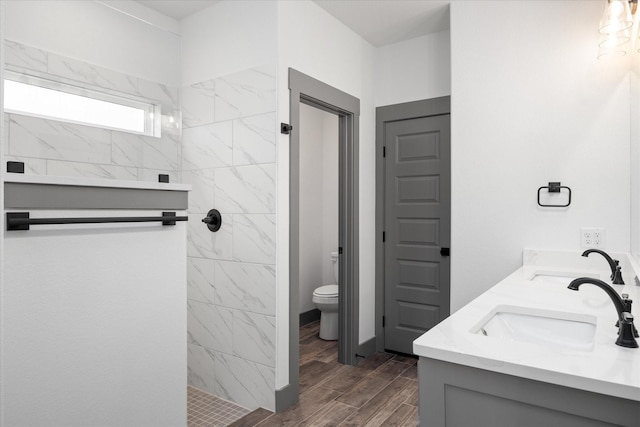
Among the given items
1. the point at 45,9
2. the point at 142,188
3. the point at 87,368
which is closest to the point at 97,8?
the point at 45,9

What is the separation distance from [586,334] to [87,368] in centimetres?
165

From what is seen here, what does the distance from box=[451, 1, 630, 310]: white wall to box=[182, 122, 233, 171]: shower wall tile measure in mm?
1563

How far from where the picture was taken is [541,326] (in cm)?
141

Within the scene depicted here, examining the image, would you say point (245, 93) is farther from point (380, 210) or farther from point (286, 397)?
point (286, 397)

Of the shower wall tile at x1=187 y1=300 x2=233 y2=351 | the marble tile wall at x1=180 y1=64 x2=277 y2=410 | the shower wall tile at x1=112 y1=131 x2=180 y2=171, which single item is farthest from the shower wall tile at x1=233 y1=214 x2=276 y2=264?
the shower wall tile at x1=112 y1=131 x2=180 y2=171

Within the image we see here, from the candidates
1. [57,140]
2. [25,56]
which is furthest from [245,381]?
[25,56]

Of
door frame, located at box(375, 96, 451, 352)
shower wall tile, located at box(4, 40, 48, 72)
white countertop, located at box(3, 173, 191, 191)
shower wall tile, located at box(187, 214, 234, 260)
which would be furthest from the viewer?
door frame, located at box(375, 96, 451, 352)

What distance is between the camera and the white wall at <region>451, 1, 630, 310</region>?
7.80 feet

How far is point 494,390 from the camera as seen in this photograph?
0.95 metres

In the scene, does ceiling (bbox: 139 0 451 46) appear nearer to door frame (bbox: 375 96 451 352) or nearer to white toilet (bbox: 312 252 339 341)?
door frame (bbox: 375 96 451 352)

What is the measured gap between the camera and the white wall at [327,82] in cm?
258

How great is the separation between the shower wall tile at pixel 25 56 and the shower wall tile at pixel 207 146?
95 centimetres

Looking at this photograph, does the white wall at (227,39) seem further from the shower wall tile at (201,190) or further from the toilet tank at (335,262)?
the toilet tank at (335,262)

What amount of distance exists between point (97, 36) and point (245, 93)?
1.04 meters
